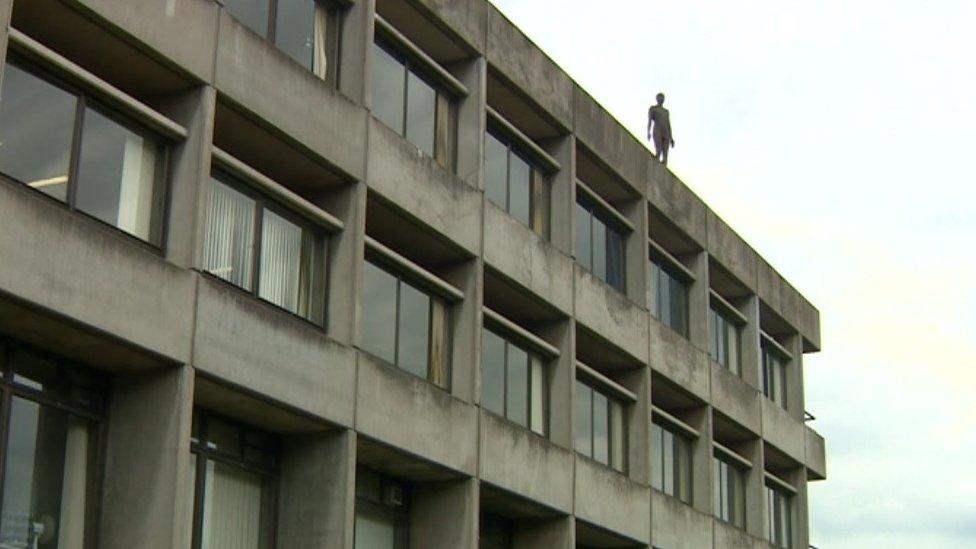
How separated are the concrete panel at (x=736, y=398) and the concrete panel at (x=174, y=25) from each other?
2183 centimetres

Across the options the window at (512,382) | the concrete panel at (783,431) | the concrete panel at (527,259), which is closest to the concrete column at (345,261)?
the concrete panel at (527,259)

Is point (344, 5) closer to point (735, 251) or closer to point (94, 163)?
point (94, 163)

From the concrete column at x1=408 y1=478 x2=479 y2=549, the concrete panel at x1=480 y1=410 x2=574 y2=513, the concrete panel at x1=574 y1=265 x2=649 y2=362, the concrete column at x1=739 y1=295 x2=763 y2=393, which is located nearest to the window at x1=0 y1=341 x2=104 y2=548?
the concrete column at x1=408 y1=478 x2=479 y2=549

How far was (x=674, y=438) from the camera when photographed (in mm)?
41875

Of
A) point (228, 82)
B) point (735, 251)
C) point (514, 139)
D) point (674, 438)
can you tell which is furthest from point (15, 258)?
point (735, 251)

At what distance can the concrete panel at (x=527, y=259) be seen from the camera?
32562 millimetres

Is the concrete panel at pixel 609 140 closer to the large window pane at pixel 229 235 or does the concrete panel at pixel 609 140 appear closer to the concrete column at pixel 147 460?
the large window pane at pixel 229 235

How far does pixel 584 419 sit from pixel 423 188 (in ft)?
29.4

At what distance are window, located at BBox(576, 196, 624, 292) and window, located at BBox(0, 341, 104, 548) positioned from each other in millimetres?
16750

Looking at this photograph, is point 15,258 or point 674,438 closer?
point 15,258

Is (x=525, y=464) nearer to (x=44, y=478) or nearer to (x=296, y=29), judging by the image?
(x=296, y=29)

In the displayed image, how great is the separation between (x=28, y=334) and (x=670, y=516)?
20810 millimetres

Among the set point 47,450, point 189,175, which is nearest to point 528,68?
point 189,175

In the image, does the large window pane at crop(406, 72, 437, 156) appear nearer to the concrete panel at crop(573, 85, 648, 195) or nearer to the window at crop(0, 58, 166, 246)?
the concrete panel at crop(573, 85, 648, 195)
